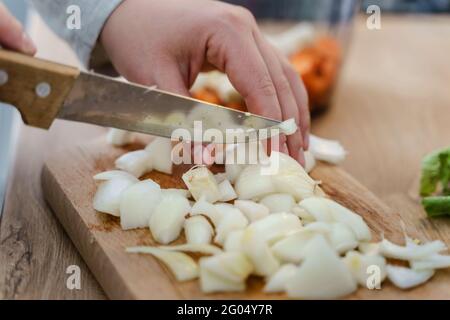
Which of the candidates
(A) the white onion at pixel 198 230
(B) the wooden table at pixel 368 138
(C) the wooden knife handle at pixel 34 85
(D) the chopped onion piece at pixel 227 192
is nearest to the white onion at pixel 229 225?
(A) the white onion at pixel 198 230

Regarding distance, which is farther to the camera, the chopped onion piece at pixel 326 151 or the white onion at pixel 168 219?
the chopped onion piece at pixel 326 151

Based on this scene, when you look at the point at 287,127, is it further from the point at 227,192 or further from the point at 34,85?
the point at 34,85

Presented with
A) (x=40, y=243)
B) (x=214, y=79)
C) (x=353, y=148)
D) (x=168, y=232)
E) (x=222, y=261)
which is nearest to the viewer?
(x=222, y=261)

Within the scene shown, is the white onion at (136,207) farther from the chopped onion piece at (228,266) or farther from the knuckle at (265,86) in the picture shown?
the knuckle at (265,86)

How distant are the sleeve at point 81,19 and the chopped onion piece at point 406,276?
2.73 feet

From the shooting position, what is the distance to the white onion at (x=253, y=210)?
1.20 m

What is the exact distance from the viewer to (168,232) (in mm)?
1175

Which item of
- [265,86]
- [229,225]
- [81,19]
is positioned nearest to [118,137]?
[81,19]

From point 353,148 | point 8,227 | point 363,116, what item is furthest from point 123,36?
point 363,116

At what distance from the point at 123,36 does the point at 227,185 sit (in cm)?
42

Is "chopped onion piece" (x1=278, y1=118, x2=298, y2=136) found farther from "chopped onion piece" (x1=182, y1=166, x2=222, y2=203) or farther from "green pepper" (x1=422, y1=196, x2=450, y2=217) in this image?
"green pepper" (x1=422, y1=196, x2=450, y2=217)

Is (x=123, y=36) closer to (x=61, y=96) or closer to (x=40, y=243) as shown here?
(x=61, y=96)

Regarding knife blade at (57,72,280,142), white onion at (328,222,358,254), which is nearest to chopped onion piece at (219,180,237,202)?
knife blade at (57,72,280,142)

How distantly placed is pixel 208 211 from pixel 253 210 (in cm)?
9
